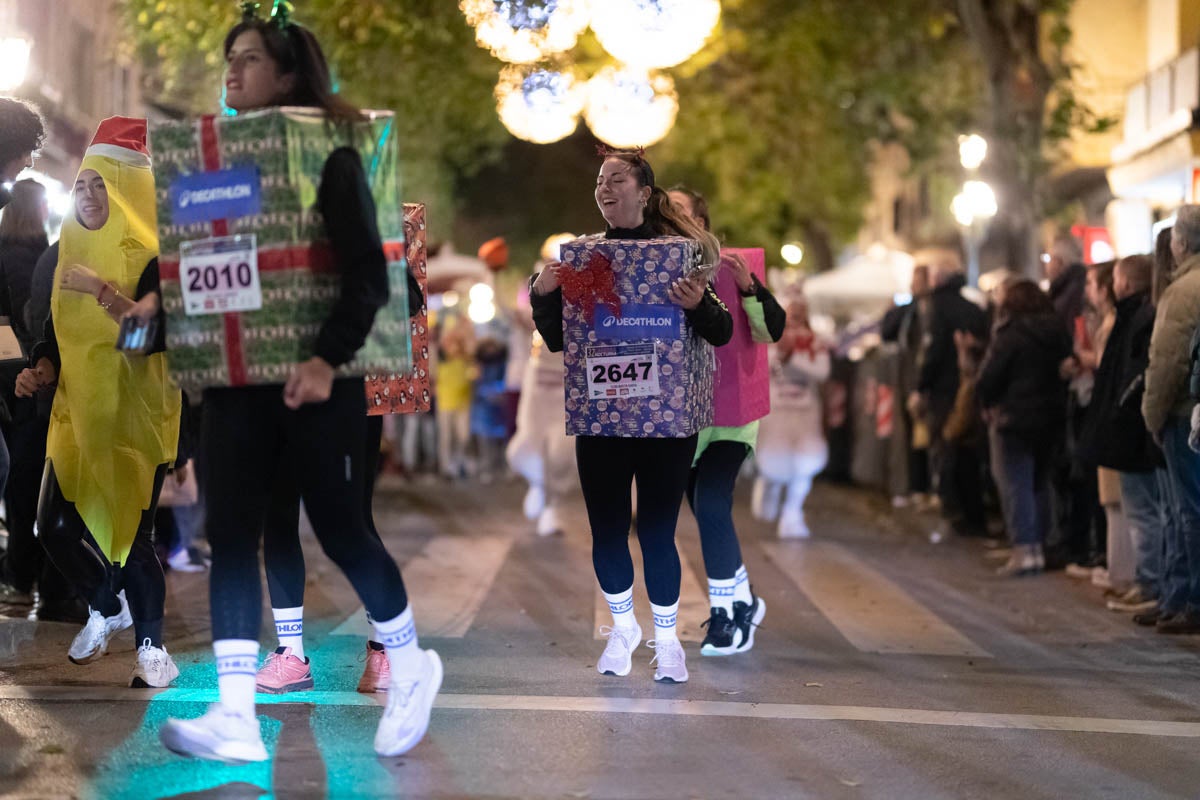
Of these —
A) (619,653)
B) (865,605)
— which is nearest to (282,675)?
(619,653)

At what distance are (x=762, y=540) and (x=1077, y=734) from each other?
7.36m

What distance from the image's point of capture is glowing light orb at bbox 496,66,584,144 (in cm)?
1237

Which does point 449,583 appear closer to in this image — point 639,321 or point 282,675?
point 282,675

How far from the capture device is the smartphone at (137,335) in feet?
16.9

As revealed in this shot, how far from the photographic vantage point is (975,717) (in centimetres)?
623

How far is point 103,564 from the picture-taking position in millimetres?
7082

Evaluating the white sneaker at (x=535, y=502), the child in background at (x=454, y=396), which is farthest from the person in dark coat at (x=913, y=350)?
the child in background at (x=454, y=396)

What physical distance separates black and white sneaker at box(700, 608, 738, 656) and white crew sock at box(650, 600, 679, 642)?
0.77 m

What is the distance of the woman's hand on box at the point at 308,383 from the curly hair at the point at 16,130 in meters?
2.65

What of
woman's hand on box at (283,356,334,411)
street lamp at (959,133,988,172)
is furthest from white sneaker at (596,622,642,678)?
street lamp at (959,133,988,172)

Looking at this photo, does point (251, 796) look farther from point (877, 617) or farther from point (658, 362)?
point (877, 617)

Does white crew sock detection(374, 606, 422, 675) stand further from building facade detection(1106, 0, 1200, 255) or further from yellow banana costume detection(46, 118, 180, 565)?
building facade detection(1106, 0, 1200, 255)

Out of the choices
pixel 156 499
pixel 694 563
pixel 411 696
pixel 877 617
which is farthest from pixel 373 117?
pixel 694 563

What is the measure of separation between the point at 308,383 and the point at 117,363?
1.89 meters
